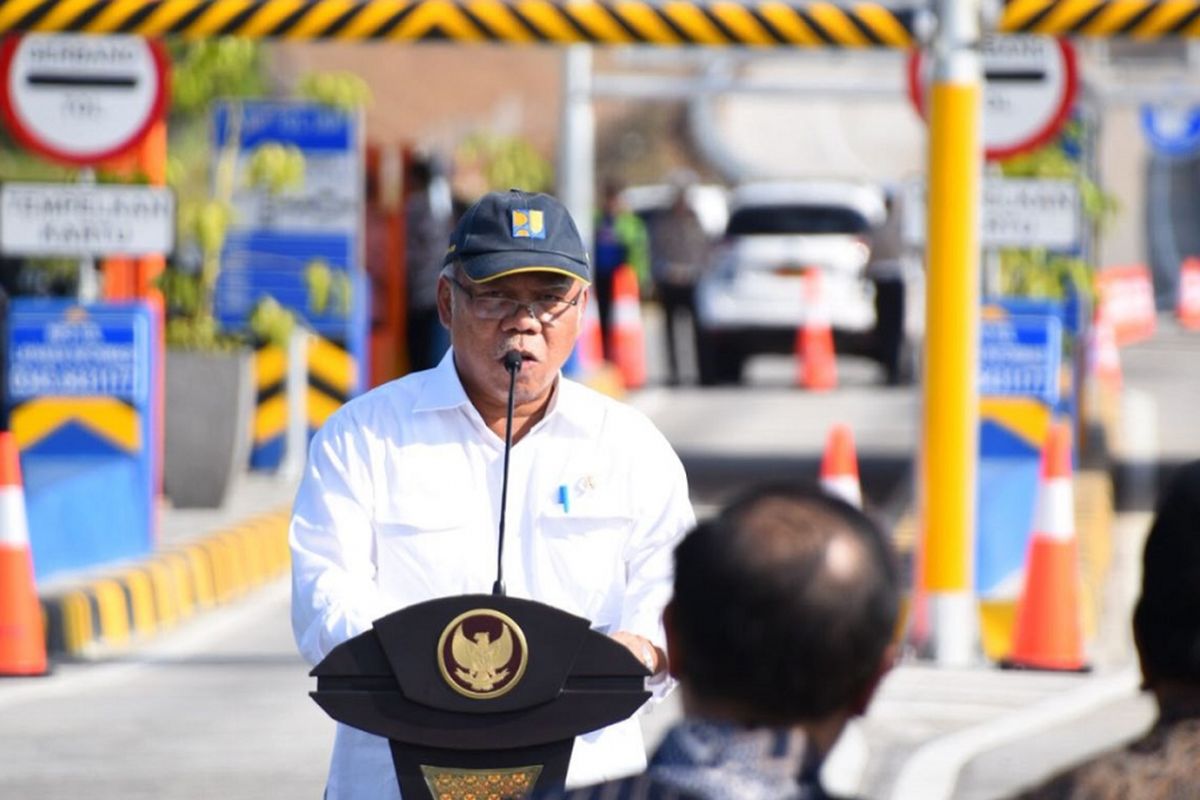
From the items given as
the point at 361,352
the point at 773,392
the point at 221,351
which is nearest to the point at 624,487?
the point at 221,351

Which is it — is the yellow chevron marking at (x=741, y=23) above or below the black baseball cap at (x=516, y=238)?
above

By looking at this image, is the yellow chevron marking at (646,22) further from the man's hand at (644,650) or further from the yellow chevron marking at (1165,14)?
the man's hand at (644,650)

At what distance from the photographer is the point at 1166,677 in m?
2.92

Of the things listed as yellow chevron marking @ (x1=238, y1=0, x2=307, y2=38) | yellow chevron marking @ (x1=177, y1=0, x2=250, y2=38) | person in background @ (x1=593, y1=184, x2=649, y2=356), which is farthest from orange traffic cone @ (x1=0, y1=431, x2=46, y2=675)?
person in background @ (x1=593, y1=184, x2=649, y2=356)

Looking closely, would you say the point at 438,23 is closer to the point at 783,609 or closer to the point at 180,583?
the point at 180,583

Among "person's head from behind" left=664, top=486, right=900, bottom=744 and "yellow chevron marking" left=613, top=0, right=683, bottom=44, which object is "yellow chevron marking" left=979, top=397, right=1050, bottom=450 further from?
"person's head from behind" left=664, top=486, right=900, bottom=744

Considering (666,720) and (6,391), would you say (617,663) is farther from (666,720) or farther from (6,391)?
(6,391)

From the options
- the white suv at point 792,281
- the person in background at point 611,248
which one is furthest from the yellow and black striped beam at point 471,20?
the person in background at point 611,248

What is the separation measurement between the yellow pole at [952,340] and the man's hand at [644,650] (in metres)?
6.97

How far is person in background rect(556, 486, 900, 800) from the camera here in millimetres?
2742

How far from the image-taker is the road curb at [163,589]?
11.5m

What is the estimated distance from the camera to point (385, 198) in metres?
22.3

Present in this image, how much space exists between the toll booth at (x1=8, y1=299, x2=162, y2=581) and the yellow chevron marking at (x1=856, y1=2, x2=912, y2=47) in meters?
3.57

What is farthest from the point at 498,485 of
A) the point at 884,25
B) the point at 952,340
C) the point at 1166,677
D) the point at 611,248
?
the point at 611,248
